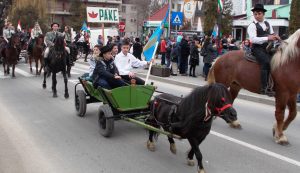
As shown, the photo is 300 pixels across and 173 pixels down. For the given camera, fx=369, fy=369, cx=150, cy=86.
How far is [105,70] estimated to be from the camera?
7.27 m

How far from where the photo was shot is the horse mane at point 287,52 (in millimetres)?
6478

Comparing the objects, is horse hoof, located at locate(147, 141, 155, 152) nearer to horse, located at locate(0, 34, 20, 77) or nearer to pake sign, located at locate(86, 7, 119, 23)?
horse, located at locate(0, 34, 20, 77)

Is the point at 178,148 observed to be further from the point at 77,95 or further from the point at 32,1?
the point at 32,1

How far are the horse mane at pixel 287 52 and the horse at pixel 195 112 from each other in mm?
2316

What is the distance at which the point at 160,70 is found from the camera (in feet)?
53.9

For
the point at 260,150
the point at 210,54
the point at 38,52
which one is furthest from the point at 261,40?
the point at 38,52

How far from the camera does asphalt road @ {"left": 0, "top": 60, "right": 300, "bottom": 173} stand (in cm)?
537

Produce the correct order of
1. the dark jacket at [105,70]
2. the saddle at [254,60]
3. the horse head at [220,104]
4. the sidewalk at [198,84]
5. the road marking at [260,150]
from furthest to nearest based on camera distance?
1. the sidewalk at [198,84]
2. the dark jacket at [105,70]
3. the saddle at [254,60]
4. the road marking at [260,150]
5. the horse head at [220,104]

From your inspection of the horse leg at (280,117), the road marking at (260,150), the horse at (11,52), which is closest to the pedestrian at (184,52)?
the horse at (11,52)

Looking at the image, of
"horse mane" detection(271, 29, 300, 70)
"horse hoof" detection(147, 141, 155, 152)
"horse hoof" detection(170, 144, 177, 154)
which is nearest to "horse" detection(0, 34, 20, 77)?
"horse hoof" detection(147, 141, 155, 152)

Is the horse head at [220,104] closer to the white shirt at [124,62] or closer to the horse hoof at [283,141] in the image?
the horse hoof at [283,141]

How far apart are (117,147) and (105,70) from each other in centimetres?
169

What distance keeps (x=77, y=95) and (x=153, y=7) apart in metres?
60.9

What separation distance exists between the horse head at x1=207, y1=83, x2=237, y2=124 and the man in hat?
283 centimetres
